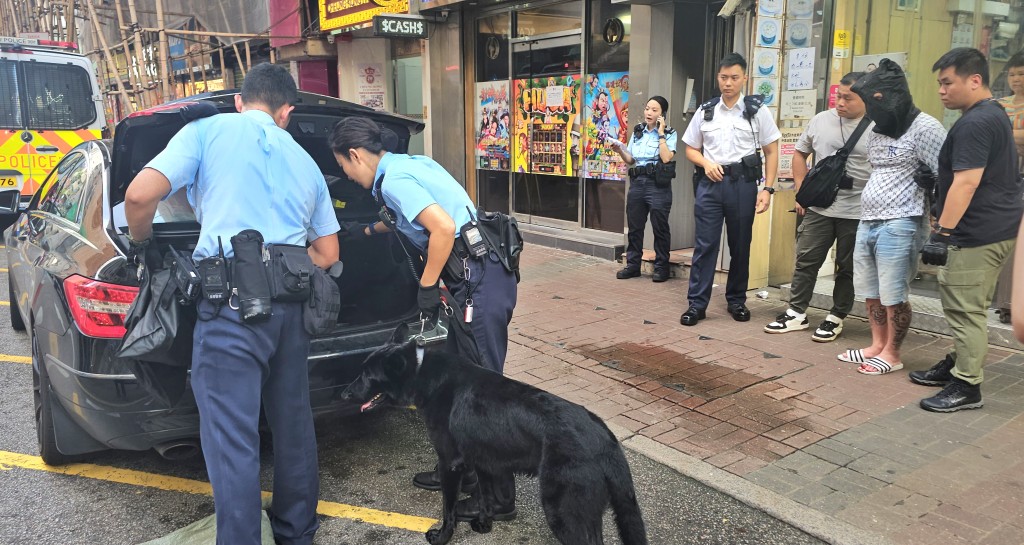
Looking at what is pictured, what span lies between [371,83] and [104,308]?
11.3 m

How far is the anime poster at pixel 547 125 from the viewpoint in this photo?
9953mm

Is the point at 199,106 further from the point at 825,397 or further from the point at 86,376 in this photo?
the point at 825,397

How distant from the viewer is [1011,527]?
3.09 meters

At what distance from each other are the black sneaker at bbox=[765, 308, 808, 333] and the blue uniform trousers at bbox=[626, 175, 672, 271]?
198 centimetres

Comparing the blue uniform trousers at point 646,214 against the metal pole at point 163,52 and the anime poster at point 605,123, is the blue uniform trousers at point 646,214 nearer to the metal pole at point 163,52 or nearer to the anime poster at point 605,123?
the anime poster at point 605,123

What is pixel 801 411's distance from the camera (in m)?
4.36

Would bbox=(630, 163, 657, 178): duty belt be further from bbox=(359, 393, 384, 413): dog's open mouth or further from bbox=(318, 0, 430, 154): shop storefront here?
bbox=(318, 0, 430, 154): shop storefront

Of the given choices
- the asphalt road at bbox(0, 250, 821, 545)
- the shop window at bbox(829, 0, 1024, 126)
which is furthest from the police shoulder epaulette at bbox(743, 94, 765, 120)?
the asphalt road at bbox(0, 250, 821, 545)

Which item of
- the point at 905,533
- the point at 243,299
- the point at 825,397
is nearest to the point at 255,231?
the point at 243,299

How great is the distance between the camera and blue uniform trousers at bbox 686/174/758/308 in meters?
6.05

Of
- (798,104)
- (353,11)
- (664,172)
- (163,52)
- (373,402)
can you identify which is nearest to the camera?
(373,402)

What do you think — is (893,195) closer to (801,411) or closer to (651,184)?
(801,411)

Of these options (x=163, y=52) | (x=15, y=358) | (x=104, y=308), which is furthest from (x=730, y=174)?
(x=163, y=52)

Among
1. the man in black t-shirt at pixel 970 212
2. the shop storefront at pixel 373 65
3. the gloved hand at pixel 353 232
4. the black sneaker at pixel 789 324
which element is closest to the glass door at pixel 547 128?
the shop storefront at pixel 373 65
